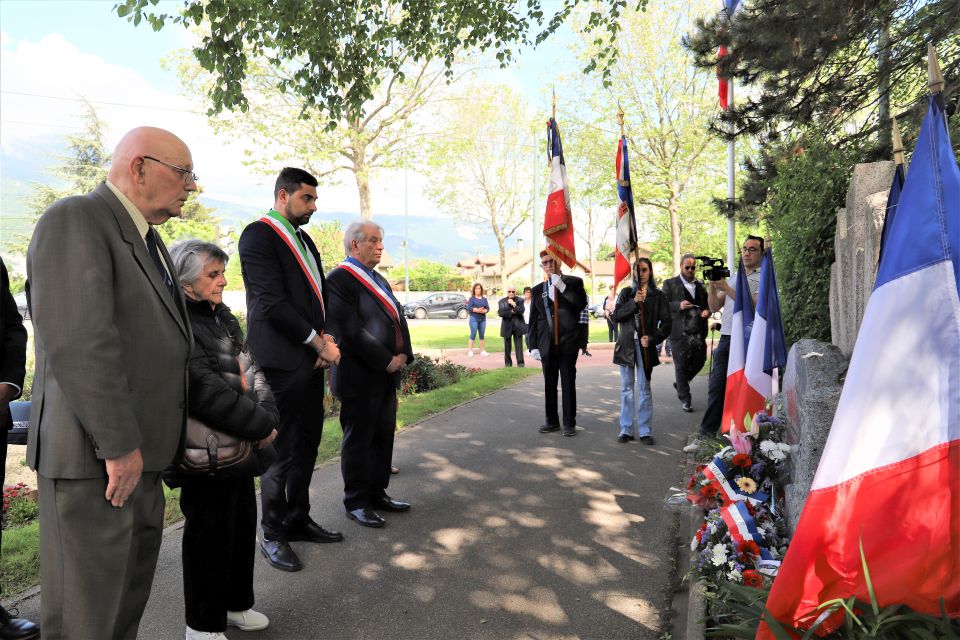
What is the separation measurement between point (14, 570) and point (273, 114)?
2103cm

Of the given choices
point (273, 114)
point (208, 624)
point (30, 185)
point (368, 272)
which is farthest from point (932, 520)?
point (30, 185)

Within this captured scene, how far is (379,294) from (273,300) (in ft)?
3.47

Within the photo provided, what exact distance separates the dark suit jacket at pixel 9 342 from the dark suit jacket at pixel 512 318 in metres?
11.8

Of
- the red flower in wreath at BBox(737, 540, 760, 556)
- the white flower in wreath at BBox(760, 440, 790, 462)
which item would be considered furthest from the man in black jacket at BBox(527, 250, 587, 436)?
the red flower in wreath at BBox(737, 540, 760, 556)

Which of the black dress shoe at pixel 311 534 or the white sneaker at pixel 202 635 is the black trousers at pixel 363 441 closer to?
the black dress shoe at pixel 311 534

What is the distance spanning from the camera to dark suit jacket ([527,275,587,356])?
7672mm

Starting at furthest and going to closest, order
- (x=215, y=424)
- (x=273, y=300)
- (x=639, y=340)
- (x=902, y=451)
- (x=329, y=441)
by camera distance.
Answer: (x=639, y=340) < (x=329, y=441) < (x=273, y=300) < (x=215, y=424) < (x=902, y=451)

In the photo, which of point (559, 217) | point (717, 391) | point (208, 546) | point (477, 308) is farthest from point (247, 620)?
point (477, 308)

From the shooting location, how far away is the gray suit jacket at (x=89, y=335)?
2.12 metres

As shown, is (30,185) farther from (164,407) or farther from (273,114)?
(164,407)

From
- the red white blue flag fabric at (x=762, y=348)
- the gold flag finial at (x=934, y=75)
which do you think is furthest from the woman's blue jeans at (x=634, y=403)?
the gold flag finial at (x=934, y=75)

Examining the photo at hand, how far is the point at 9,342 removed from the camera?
3412 mm

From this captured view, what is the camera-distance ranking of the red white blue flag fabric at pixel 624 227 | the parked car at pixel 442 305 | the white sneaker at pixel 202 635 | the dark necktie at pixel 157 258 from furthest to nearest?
1. the parked car at pixel 442 305
2. the red white blue flag fabric at pixel 624 227
3. the white sneaker at pixel 202 635
4. the dark necktie at pixel 157 258

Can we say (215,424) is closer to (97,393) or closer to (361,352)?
(97,393)
